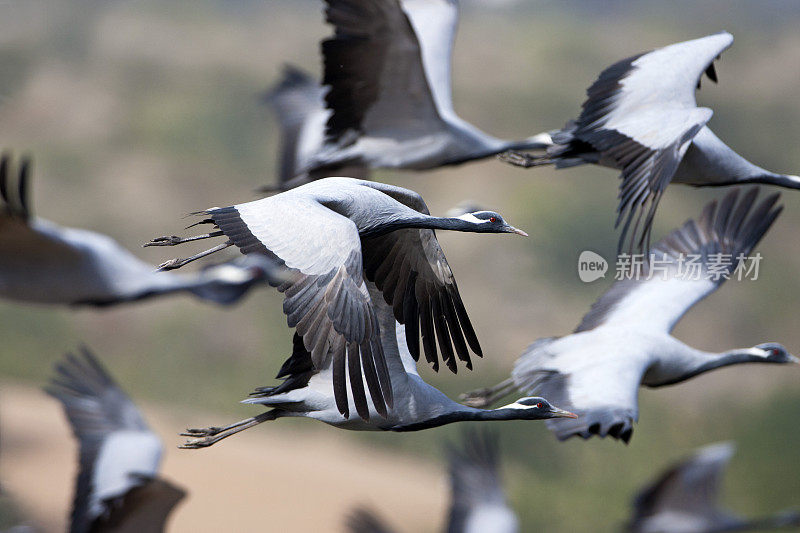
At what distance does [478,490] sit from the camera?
614 centimetres

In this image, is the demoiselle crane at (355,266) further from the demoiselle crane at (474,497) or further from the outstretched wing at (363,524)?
the outstretched wing at (363,524)

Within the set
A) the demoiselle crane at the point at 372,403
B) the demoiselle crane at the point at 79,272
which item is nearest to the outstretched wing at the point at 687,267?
the demoiselle crane at the point at 372,403

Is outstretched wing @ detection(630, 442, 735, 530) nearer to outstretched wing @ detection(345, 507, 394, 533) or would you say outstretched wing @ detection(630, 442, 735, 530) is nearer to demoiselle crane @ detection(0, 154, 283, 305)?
outstretched wing @ detection(345, 507, 394, 533)

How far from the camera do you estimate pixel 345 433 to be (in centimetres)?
1332

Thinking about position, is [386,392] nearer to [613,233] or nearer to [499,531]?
[499,531]

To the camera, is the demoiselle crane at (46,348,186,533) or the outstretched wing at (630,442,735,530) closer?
the demoiselle crane at (46,348,186,533)

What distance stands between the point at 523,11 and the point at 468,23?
0.98 m

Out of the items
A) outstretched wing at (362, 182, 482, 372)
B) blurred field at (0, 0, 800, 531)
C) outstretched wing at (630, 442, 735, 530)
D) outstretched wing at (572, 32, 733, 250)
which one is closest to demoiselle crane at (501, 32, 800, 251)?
outstretched wing at (572, 32, 733, 250)

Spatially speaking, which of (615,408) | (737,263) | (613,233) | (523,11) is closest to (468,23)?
(523,11)

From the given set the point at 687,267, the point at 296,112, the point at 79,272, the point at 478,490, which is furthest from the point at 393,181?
the point at 79,272

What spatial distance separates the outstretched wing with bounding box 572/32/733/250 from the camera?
440 cm

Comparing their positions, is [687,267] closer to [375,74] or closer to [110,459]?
[375,74]

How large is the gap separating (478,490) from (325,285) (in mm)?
2951

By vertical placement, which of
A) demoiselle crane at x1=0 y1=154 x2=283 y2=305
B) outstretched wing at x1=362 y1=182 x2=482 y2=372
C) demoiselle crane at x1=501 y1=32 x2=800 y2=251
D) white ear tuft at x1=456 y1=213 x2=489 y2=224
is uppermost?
demoiselle crane at x1=501 y1=32 x2=800 y2=251
